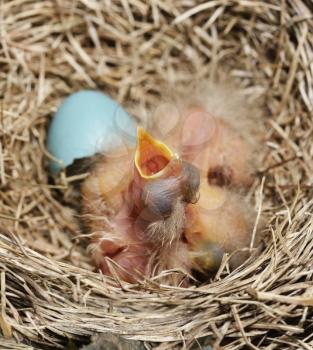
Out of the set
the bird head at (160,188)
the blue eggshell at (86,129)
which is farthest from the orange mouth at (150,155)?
the blue eggshell at (86,129)

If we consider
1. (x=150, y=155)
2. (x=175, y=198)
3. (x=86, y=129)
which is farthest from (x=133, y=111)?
(x=175, y=198)

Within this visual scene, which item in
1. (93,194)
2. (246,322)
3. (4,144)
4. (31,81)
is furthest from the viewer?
(31,81)

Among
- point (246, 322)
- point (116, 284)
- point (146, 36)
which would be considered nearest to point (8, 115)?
point (146, 36)

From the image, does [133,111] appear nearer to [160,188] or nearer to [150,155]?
[150,155]

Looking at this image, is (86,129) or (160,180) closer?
(160,180)

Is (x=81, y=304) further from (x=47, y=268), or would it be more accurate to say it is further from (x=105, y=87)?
(x=105, y=87)

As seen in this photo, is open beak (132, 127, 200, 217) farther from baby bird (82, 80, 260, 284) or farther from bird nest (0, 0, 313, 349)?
bird nest (0, 0, 313, 349)
